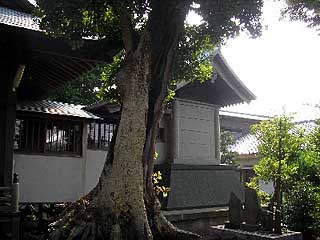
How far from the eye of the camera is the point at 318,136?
31.7 ft

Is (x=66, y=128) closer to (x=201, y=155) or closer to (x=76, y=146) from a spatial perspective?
(x=76, y=146)

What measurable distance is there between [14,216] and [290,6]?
8.03 m

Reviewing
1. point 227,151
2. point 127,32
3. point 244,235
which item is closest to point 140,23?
point 127,32

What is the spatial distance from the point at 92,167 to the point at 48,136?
6.50 ft

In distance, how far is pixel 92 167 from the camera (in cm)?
1269

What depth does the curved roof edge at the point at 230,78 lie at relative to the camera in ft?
44.5

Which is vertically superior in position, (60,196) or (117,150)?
(117,150)

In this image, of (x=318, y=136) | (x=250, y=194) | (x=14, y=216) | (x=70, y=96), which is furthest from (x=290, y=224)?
(x=70, y=96)

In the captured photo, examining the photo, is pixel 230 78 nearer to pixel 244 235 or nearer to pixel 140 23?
pixel 140 23

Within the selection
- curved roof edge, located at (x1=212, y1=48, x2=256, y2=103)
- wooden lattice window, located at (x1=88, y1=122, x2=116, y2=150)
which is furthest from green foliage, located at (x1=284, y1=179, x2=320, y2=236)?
wooden lattice window, located at (x1=88, y1=122, x2=116, y2=150)

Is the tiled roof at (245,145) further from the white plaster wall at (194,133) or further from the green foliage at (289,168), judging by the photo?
the green foliage at (289,168)

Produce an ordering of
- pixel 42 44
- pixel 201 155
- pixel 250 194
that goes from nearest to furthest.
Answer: pixel 42 44
pixel 250 194
pixel 201 155

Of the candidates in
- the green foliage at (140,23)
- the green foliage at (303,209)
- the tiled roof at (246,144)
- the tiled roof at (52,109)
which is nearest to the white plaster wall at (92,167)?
the tiled roof at (52,109)

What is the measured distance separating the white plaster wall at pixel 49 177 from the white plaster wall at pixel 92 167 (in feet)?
0.84
